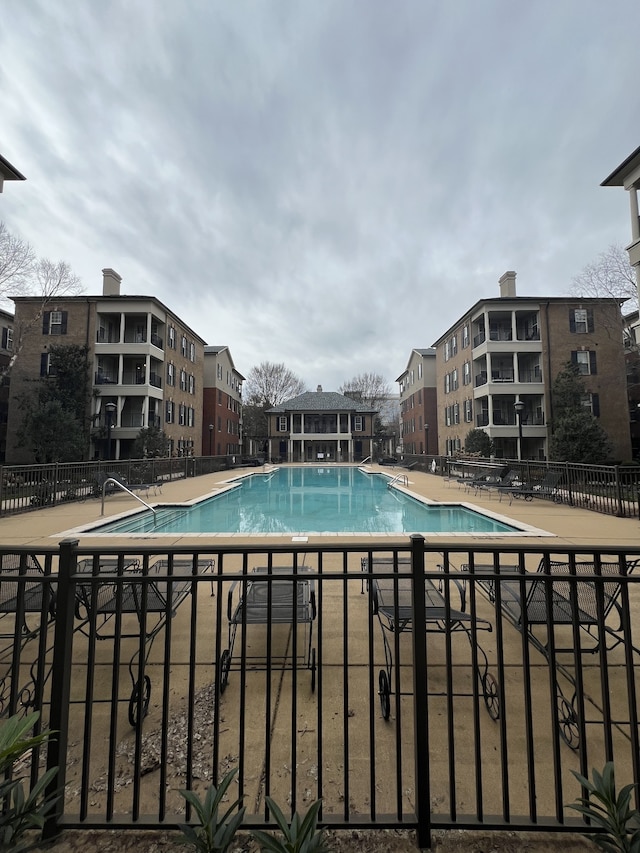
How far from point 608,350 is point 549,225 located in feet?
31.3

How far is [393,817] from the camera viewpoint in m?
1.73

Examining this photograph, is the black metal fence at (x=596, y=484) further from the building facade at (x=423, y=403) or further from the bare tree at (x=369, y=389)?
the bare tree at (x=369, y=389)

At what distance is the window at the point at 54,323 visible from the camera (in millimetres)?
25000

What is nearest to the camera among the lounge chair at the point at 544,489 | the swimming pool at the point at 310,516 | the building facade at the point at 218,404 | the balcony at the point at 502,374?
the swimming pool at the point at 310,516

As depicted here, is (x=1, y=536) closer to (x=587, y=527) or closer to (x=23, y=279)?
(x=587, y=527)

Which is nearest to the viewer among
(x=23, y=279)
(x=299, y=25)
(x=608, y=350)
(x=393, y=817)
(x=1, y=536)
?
(x=393, y=817)

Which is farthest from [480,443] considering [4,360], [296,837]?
[4,360]

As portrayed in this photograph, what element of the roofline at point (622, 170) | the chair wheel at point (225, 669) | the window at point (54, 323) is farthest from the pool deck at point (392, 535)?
the window at point (54, 323)

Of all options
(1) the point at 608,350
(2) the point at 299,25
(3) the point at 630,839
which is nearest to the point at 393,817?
(3) the point at 630,839

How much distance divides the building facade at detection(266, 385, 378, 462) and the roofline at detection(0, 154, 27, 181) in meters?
31.5

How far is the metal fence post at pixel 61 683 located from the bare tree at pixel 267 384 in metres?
51.5

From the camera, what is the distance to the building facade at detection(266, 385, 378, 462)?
43.4 meters

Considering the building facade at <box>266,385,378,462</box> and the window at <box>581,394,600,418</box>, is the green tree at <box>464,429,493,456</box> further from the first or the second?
the building facade at <box>266,385,378,462</box>

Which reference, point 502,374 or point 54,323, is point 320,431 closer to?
point 502,374
